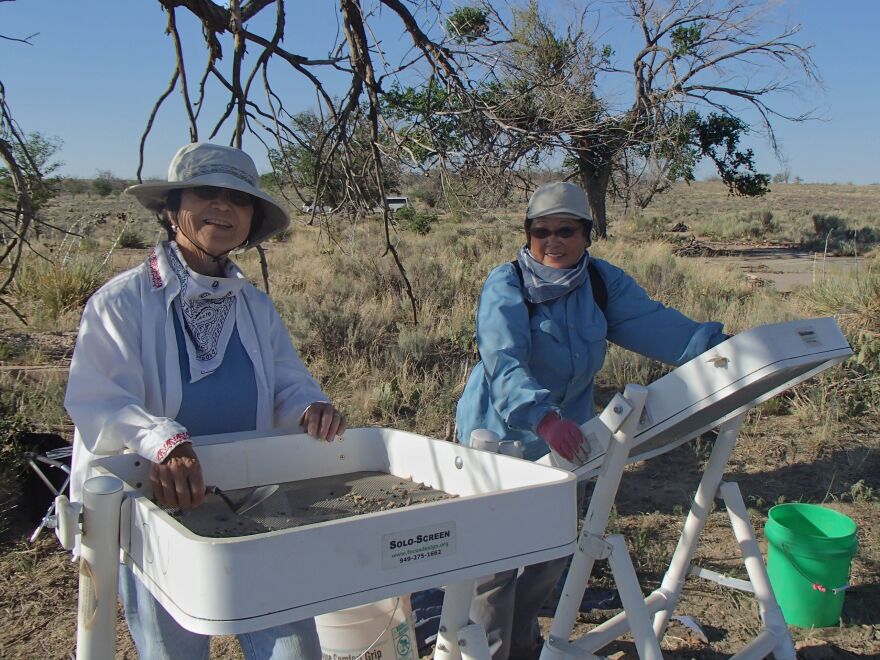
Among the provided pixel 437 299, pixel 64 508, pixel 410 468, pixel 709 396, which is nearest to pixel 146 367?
pixel 64 508

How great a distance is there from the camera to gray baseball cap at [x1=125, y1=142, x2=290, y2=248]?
6.56 ft

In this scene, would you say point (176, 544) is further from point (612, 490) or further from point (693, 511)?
point (693, 511)

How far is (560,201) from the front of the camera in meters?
2.66

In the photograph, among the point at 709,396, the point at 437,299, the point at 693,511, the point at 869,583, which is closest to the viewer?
the point at 709,396

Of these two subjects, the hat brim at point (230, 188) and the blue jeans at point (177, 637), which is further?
the hat brim at point (230, 188)

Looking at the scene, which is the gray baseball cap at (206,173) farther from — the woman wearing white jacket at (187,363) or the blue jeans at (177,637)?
the blue jeans at (177,637)

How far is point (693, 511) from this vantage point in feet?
8.73

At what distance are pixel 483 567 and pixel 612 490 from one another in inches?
31.5

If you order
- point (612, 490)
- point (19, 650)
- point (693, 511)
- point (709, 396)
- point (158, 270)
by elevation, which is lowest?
point (19, 650)

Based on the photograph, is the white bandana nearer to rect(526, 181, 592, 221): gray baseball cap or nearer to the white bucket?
the white bucket

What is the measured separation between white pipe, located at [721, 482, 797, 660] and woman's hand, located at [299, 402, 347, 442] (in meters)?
1.40

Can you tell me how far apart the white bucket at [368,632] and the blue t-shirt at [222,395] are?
25.8 inches

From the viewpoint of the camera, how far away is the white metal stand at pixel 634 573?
206 cm

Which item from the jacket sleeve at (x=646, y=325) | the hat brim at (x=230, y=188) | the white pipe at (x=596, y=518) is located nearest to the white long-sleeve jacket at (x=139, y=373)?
the hat brim at (x=230, y=188)
